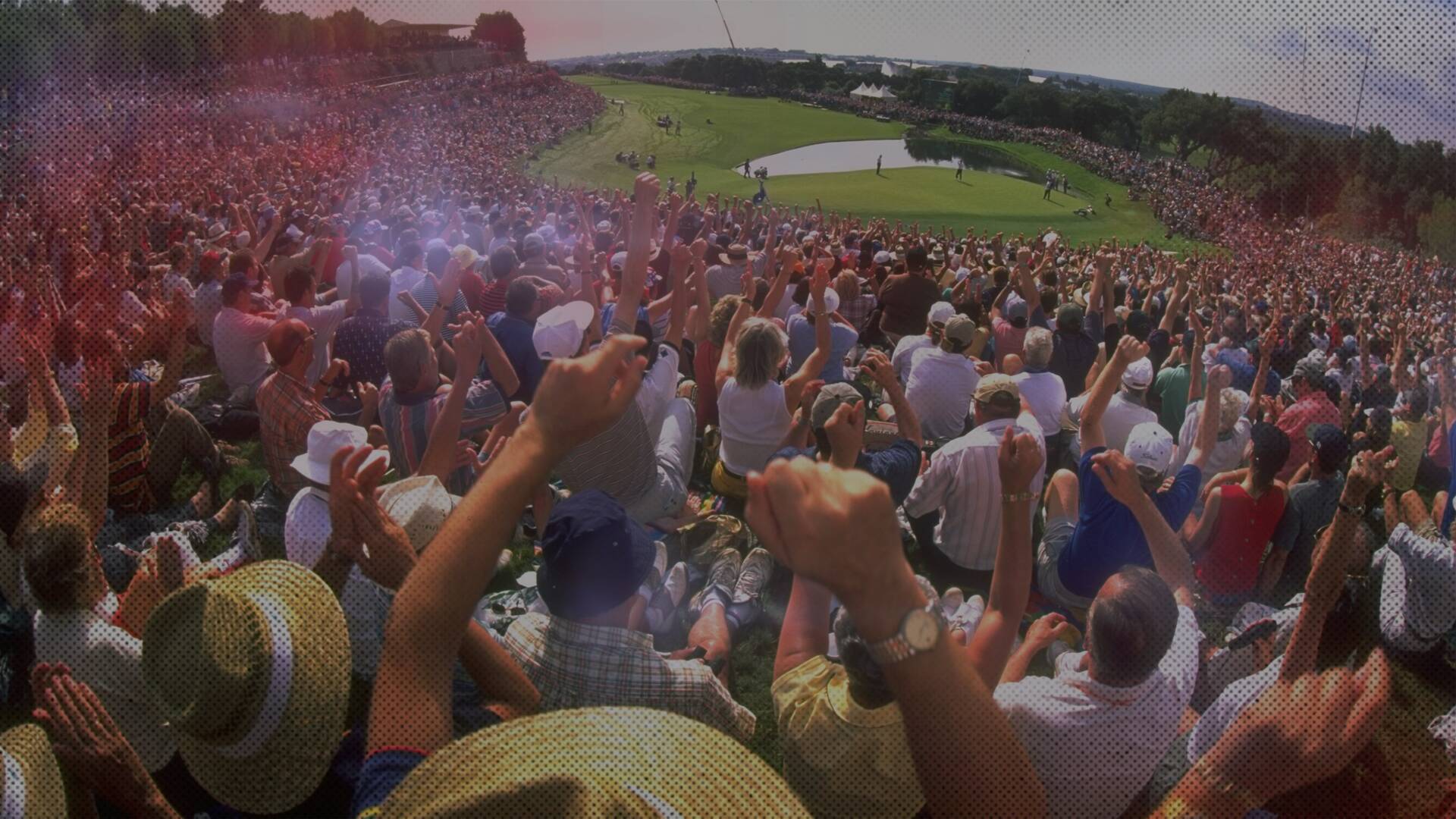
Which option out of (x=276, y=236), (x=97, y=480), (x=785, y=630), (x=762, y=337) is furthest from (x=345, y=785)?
(x=276, y=236)

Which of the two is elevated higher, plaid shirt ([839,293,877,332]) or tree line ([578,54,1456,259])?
tree line ([578,54,1456,259])

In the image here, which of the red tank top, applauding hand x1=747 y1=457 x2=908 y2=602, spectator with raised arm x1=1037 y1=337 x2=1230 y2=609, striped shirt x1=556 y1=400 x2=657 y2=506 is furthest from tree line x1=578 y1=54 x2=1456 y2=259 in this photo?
applauding hand x1=747 y1=457 x2=908 y2=602

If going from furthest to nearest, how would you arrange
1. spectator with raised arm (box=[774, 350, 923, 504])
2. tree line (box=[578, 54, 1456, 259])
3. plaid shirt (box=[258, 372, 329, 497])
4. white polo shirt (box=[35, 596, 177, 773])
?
1. tree line (box=[578, 54, 1456, 259])
2. plaid shirt (box=[258, 372, 329, 497])
3. spectator with raised arm (box=[774, 350, 923, 504])
4. white polo shirt (box=[35, 596, 177, 773])

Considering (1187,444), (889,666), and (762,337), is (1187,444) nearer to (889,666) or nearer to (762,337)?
(762,337)

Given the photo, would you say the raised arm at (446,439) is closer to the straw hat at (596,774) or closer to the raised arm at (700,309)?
the straw hat at (596,774)

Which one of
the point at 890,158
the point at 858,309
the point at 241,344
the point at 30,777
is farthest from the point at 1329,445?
the point at 890,158

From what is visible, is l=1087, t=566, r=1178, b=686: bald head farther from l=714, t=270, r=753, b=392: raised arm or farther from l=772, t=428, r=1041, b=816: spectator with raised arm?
l=714, t=270, r=753, b=392: raised arm

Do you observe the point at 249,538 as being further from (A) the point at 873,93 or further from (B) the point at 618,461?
(A) the point at 873,93
